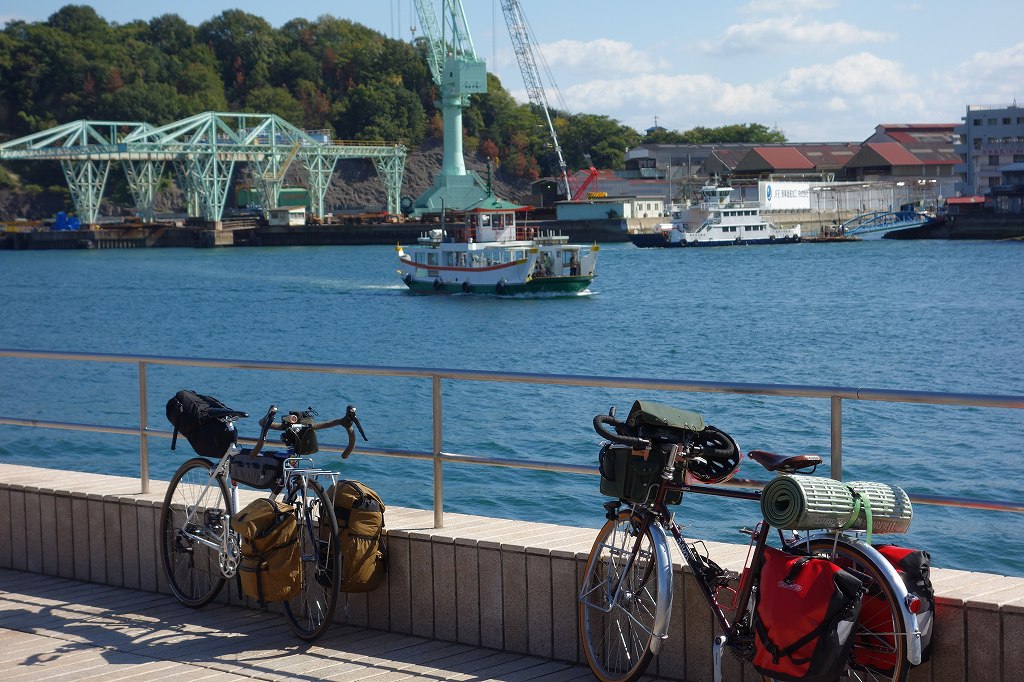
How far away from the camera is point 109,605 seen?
4918mm

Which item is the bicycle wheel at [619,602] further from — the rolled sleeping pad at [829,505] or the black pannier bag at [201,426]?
the black pannier bag at [201,426]

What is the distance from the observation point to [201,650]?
14.2 ft

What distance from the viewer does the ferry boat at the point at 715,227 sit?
87.2m

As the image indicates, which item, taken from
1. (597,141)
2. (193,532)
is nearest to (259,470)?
(193,532)

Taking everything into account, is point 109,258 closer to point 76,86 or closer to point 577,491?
point 76,86

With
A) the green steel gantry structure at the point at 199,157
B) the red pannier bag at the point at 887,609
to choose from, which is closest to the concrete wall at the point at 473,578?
the red pannier bag at the point at 887,609

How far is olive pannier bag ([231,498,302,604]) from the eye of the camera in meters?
4.32

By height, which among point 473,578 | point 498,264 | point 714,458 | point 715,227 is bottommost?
point 473,578

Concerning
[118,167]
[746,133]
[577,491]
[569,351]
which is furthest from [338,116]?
[577,491]

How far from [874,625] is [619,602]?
0.80 m

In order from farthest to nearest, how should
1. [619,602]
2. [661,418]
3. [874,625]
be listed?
[619,602]
[661,418]
[874,625]

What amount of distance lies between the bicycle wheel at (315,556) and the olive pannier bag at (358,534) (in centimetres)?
5

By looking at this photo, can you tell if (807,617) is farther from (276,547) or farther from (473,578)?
(276,547)

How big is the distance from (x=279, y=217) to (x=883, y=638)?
108165 millimetres
